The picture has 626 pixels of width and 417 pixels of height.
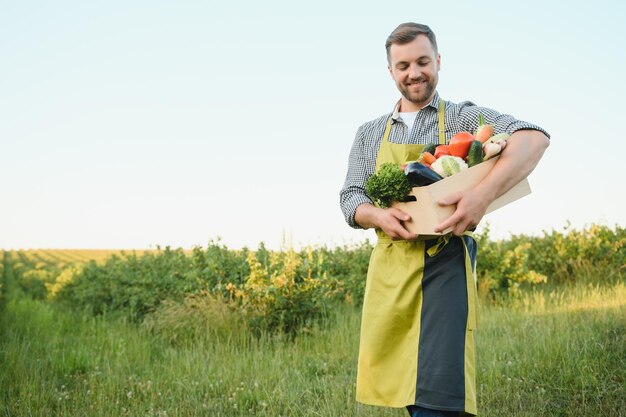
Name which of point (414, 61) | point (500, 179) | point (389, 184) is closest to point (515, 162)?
point (500, 179)

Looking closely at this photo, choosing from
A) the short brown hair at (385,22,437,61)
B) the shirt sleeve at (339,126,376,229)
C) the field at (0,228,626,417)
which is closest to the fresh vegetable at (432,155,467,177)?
the shirt sleeve at (339,126,376,229)

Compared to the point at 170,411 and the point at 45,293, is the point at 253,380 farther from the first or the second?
the point at 45,293

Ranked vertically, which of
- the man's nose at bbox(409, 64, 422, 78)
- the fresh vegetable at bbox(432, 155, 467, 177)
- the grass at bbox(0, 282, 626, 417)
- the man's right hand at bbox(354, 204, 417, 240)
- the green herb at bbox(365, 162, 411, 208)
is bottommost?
the grass at bbox(0, 282, 626, 417)

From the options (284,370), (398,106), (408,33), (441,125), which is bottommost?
(284,370)

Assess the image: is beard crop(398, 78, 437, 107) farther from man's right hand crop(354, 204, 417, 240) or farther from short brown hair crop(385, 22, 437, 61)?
man's right hand crop(354, 204, 417, 240)

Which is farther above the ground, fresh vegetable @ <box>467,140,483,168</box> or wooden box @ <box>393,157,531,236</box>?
fresh vegetable @ <box>467,140,483,168</box>

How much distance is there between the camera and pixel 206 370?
18.4ft

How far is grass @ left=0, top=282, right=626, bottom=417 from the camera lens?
4551 mm

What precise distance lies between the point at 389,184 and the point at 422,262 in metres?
0.37

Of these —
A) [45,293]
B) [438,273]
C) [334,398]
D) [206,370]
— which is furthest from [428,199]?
[45,293]

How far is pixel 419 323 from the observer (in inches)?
104

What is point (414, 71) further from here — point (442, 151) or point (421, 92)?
point (442, 151)

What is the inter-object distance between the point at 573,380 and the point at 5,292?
33.2ft

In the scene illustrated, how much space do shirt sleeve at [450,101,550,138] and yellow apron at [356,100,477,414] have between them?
0.42 ft
